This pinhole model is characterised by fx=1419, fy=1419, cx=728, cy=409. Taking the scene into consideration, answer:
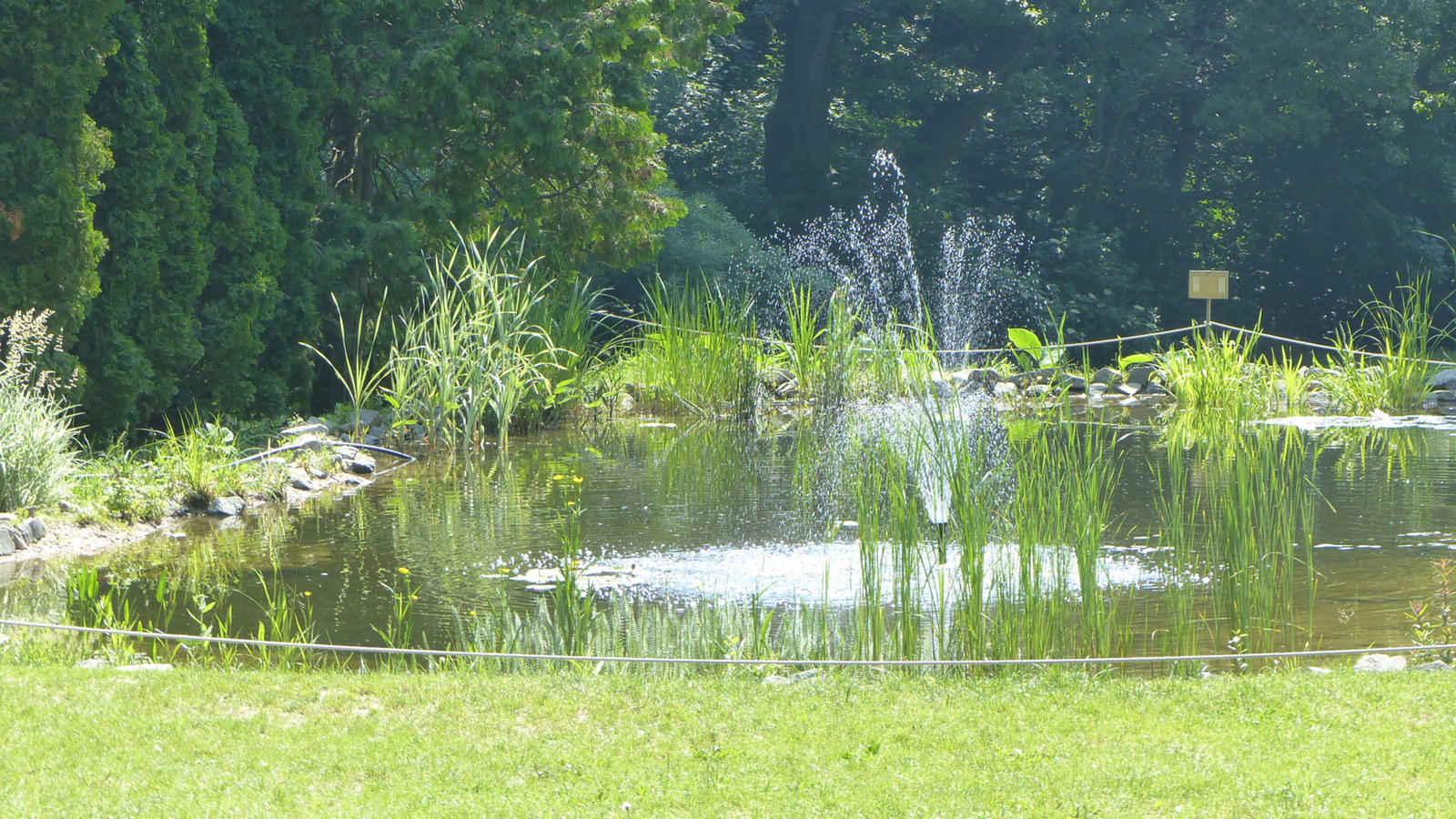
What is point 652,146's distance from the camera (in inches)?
519

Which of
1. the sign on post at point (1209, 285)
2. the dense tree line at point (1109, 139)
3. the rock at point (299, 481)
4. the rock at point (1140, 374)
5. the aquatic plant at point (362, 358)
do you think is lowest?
the rock at point (299, 481)

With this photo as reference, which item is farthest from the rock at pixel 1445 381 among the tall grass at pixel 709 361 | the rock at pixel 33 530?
the rock at pixel 33 530

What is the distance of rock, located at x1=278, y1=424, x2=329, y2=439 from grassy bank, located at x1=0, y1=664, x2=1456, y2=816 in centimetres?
545

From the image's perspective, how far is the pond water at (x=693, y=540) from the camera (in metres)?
5.34

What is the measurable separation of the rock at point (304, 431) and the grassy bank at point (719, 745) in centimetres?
545

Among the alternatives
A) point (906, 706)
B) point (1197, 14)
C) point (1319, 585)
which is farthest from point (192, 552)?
point (1197, 14)

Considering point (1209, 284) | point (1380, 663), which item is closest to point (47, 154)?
point (1380, 663)

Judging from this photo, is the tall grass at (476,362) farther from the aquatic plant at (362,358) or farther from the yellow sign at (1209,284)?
the yellow sign at (1209,284)

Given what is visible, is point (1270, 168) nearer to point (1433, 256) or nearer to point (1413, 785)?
point (1433, 256)

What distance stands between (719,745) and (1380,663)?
2171 millimetres

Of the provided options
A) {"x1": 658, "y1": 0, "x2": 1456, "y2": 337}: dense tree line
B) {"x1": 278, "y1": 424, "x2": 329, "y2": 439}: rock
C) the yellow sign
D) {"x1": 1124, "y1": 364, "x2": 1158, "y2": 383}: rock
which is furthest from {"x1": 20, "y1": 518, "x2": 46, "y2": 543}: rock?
{"x1": 658, "y1": 0, "x2": 1456, "y2": 337}: dense tree line

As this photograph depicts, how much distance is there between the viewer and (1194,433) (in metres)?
10.4

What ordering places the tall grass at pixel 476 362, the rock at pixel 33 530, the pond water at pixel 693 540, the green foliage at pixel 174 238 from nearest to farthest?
the pond water at pixel 693 540, the rock at pixel 33 530, the green foliage at pixel 174 238, the tall grass at pixel 476 362

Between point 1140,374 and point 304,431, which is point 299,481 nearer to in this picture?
point 304,431
